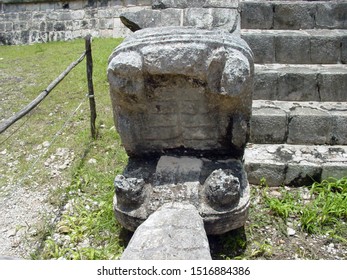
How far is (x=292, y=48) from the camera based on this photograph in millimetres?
3406

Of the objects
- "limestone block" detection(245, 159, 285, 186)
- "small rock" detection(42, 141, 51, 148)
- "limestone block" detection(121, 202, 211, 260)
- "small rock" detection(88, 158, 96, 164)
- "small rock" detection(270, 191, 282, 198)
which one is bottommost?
"small rock" detection(270, 191, 282, 198)

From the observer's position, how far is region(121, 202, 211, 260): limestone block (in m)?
1.60

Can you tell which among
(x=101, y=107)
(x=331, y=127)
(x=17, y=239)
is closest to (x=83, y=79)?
(x=101, y=107)

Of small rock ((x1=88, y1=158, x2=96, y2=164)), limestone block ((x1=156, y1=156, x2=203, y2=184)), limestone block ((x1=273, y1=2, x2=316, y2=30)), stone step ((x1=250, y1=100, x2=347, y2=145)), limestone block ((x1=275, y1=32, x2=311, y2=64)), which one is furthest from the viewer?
limestone block ((x1=273, y1=2, x2=316, y2=30))

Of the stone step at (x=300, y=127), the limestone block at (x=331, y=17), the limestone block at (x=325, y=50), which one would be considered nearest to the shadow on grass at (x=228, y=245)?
the stone step at (x=300, y=127)

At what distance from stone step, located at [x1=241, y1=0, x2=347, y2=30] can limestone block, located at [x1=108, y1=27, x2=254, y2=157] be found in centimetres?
173

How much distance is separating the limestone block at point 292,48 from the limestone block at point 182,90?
153 cm

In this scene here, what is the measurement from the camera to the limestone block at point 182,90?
1891 mm

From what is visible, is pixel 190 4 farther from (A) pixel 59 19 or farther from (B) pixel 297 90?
(A) pixel 59 19

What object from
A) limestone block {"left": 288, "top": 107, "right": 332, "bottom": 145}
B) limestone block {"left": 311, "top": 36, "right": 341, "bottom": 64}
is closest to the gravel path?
limestone block {"left": 288, "top": 107, "right": 332, "bottom": 145}

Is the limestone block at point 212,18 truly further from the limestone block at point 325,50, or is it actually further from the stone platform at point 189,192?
the stone platform at point 189,192

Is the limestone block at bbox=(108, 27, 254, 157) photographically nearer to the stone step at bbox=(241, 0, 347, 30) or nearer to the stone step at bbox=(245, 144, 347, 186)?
the stone step at bbox=(245, 144, 347, 186)

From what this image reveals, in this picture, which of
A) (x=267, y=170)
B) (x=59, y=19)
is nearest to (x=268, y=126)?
(x=267, y=170)

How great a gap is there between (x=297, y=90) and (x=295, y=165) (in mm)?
831
